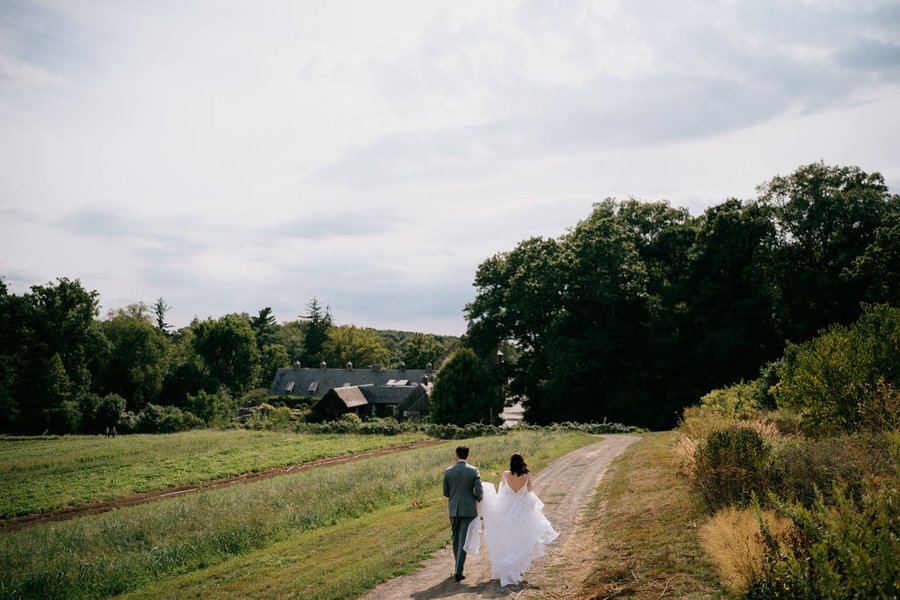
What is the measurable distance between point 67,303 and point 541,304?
200ft

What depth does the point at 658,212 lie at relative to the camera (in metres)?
56.4

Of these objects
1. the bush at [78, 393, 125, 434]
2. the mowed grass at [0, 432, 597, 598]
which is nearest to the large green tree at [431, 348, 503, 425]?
the mowed grass at [0, 432, 597, 598]

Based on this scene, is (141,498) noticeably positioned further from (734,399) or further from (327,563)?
(734,399)

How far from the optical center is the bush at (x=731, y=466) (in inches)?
414

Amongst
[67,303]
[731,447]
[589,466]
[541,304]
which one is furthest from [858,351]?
[67,303]

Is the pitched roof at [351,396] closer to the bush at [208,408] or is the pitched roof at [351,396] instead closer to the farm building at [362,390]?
the farm building at [362,390]

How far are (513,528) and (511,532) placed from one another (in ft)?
0.24

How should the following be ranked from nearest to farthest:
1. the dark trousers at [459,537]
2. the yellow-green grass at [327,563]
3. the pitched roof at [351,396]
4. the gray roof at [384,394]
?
the dark trousers at [459,537] → the yellow-green grass at [327,563] → the pitched roof at [351,396] → the gray roof at [384,394]

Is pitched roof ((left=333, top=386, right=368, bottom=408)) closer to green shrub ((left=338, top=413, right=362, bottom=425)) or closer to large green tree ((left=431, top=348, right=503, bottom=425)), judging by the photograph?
green shrub ((left=338, top=413, right=362, bottom=425))

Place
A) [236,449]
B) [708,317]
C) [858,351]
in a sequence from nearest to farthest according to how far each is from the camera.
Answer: [858,351], [236,449], [708,317]

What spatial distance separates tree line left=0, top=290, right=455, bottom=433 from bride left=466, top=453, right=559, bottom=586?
65.1 meters

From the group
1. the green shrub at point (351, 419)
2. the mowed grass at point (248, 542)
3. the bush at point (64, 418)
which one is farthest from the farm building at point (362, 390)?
the mowed grass at point (248, 542)

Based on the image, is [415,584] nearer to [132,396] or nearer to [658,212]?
[658,212]

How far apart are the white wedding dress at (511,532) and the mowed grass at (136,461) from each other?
25.5m
